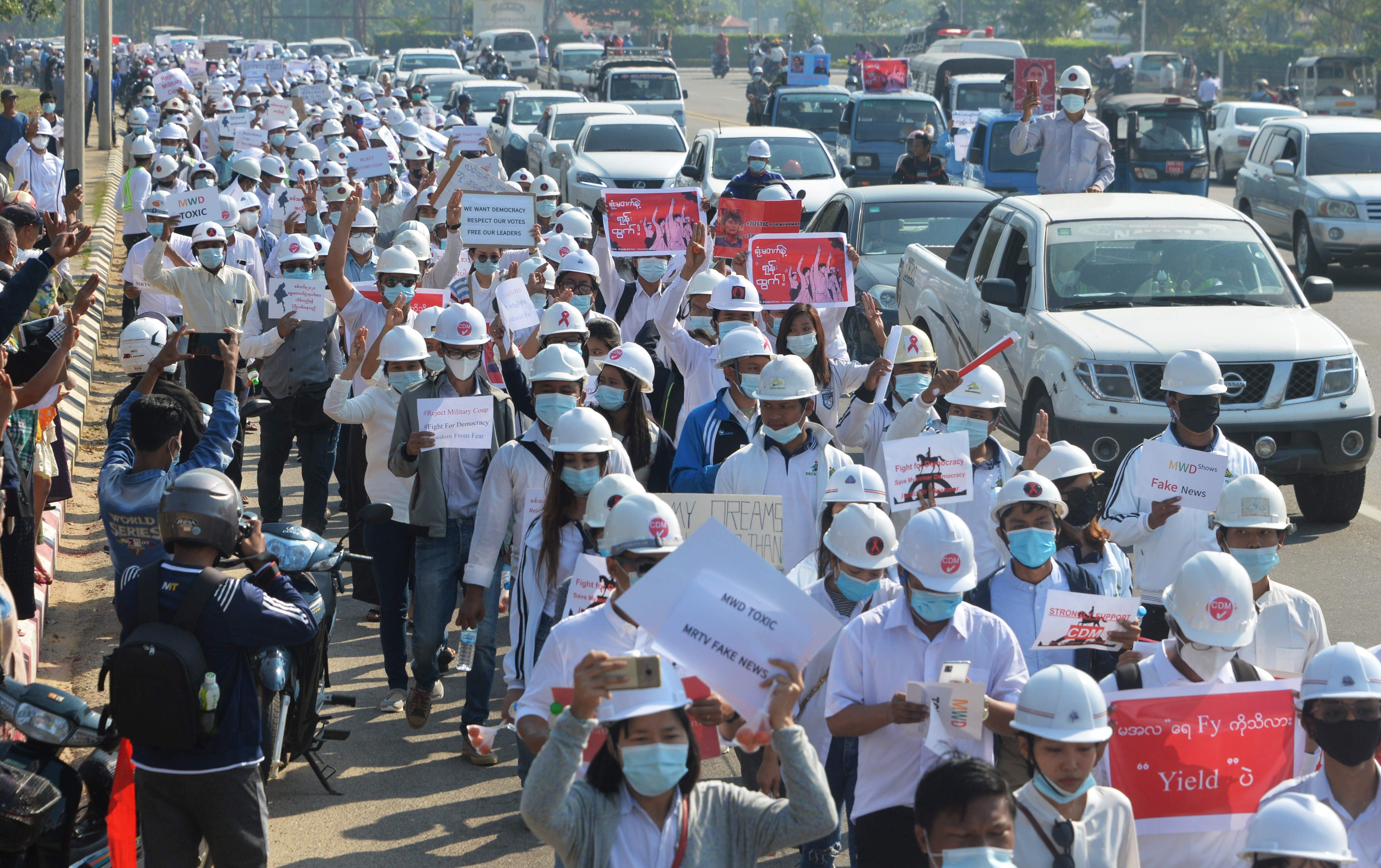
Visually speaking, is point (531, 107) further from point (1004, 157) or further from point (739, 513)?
point (739, 513)

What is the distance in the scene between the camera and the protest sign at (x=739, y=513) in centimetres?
588

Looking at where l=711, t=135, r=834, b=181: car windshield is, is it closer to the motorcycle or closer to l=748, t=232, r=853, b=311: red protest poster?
l=748, t=232, r=853, b=311: red protest poster

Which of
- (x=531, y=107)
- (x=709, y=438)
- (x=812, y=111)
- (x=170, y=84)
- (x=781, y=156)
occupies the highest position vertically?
(x=170, y=84)

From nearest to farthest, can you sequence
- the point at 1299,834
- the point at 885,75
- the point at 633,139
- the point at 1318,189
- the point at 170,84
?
1. the point at 1299,834
2. the point at 1318,189
3. the point at 633,139
4. the point at 170,84
5. the point at 885,75

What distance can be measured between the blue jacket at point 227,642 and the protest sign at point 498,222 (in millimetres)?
6316

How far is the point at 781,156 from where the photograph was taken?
21.1 metres

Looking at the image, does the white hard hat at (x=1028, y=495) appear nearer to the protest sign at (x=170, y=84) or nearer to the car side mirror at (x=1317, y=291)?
the car side mirror at (x=1317, y=291)

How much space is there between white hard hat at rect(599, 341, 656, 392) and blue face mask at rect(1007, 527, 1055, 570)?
7.52 ft

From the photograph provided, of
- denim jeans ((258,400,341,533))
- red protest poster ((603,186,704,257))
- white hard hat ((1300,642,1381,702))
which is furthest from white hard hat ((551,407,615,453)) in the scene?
red protest poster ((603,186,704,257))

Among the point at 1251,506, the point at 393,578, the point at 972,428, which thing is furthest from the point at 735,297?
the point at 1251,506

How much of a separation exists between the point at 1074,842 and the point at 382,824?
357 centimetres

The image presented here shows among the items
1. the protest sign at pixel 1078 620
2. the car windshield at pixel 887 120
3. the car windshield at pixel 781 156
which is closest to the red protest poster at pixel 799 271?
the protest sign at pixel 1078 620

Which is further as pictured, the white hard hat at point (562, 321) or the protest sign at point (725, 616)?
the white hard hat at point (562, 321)

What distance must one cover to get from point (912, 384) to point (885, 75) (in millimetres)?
28774
